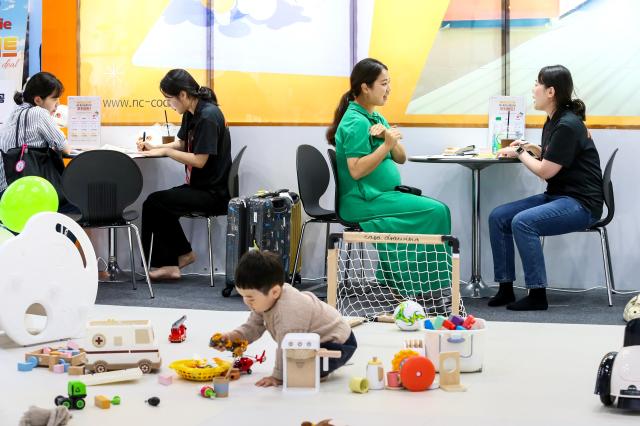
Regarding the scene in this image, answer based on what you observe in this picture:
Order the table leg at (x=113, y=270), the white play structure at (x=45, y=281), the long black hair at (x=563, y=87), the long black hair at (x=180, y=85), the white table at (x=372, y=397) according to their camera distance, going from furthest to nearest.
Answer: the table leg at (x=113, y=270) < the long black hair at (x=180, y=85) < the long black hair at (x=563, y=87) < the white play structure at (x=45, y=281) < the white table at (x=372, y=397)

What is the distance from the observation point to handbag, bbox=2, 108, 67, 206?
6.26 m

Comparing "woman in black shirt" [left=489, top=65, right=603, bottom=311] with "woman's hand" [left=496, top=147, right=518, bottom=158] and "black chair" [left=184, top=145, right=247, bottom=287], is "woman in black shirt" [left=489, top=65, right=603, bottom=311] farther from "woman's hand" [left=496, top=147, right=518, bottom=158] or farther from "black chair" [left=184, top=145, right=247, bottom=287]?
"black chair" [left=184, top=145, right=247, bottom=287]

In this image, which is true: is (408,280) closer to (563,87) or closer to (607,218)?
(607,218)

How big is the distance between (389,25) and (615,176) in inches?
67.6

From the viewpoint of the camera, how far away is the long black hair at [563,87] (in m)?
5.72

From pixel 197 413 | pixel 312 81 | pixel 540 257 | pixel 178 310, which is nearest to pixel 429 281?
pixel 540 257

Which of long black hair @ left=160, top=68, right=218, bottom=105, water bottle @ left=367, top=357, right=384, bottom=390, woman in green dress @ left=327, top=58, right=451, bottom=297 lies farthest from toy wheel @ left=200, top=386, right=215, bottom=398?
long black hair @ left=160, top=68, right=218, bottom=105

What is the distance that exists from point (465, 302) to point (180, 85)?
2.25 m

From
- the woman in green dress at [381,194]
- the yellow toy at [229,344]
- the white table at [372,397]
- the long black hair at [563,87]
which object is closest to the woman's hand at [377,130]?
the woman in green dress at [381,194]

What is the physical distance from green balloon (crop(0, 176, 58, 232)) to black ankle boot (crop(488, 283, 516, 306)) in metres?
2.48

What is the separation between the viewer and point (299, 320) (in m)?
3.54

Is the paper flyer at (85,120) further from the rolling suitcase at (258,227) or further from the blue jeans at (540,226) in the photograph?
the blue jeans at (540,226)

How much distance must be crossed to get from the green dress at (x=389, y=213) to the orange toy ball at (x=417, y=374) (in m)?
1.95

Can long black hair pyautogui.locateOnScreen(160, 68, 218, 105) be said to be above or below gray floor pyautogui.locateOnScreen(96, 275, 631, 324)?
above
